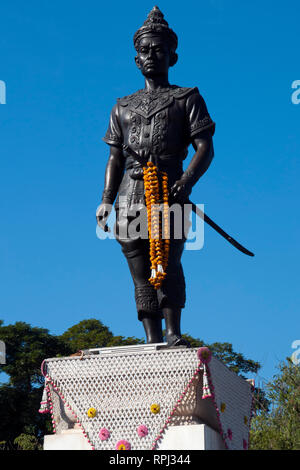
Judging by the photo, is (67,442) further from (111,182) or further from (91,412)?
(111,182)

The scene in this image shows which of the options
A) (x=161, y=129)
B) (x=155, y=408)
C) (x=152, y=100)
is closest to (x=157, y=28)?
(x=152, y=100)

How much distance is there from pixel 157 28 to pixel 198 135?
1.32 metres

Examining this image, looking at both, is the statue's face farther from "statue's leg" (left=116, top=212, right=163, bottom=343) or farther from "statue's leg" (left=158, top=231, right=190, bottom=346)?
"statue's leg" (left=158, top=231, right=190, bottom=346)

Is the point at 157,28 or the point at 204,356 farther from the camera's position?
the point at 157,28

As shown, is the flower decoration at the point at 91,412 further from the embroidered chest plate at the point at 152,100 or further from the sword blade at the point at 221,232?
the embroidered chest plate at the point at 152,100

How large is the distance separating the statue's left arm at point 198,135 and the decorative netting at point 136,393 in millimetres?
1992

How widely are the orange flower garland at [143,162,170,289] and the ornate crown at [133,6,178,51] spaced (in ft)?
5.64

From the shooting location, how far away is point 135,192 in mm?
9070

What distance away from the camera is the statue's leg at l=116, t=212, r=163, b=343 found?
8969 mm

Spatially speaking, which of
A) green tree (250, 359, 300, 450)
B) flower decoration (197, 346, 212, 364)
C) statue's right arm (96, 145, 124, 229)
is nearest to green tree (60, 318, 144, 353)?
green tree (250, 359, 300, 450)

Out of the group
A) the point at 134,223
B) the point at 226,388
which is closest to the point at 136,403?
the point at 226,388

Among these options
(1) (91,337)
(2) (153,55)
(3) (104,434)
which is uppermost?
(1) (91,337)

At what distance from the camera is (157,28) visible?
940 cm

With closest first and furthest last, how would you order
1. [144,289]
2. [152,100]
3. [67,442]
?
[67,442]
[144,289]
[152,100]
